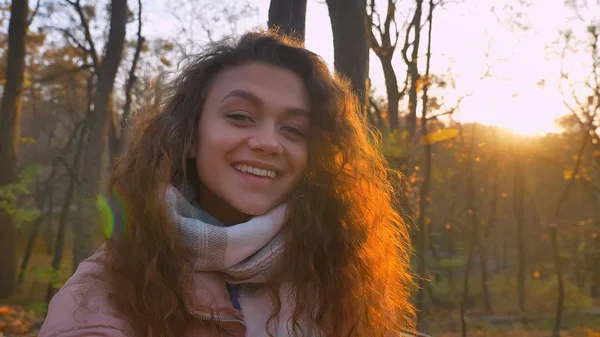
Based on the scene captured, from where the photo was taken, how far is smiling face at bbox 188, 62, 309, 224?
1955 mm

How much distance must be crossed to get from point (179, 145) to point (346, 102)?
0.72 metres

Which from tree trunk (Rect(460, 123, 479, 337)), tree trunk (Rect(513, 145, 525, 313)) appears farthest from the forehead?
tree trunk (Rect(513, 145, 525, 313))

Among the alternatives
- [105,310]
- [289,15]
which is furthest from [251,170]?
[289,15]

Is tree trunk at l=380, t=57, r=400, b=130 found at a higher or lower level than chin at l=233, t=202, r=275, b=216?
higher

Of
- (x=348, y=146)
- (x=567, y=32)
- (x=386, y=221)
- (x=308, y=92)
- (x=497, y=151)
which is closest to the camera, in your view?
(x=308, y=92)

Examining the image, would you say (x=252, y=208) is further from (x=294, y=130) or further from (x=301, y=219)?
(x=294, y=130)

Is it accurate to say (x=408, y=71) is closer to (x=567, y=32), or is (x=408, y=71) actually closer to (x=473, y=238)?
(x=473, y=238)

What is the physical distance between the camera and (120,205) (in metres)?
2.02

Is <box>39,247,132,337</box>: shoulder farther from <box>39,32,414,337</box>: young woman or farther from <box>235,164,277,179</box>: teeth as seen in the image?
<box>235,164,277,179</box>: teeth

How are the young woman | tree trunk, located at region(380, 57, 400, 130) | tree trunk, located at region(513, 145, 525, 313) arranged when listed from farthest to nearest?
tree trunk, located at region(513, 145, 525, 313), tree trunk, located at region(380, 57, 400, 130), the young woman

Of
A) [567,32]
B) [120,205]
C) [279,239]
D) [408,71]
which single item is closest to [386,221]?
[279,239]

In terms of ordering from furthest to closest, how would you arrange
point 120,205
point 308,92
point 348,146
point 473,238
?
point 473,238 → point 348,146 → point 308,92 → point 120,205

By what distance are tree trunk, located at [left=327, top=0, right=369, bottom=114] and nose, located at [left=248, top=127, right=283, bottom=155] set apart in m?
2.00

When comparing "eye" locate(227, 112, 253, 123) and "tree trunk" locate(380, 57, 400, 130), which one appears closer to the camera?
"eye" locate(227, 112, 253, 123)
